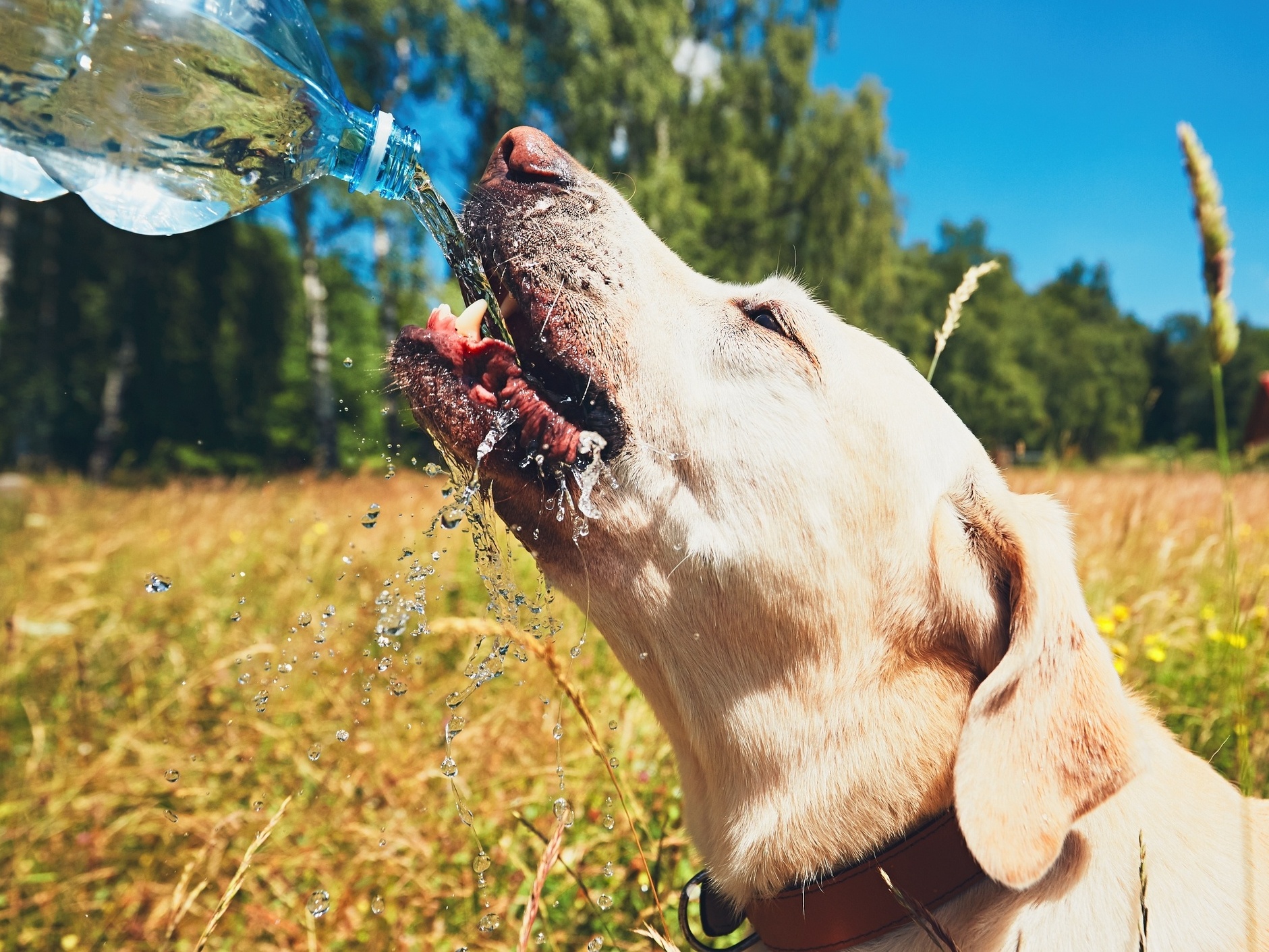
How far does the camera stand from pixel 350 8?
552 inches

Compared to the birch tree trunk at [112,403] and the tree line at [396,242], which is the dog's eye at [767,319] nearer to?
the tree line at [396,242]

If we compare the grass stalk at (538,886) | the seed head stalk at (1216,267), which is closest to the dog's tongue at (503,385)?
the grass stalk at (538,886)

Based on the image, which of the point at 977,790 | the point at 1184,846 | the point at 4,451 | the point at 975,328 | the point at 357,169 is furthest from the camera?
the point at 975,328

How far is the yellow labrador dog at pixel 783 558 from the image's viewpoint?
65.7 inches

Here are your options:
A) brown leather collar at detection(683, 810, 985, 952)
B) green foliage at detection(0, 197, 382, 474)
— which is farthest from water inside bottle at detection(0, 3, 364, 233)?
green foliage at detection(0, 197, 382, 474)

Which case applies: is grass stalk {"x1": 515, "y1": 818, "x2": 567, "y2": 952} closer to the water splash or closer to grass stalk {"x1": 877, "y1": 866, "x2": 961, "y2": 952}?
grass stalk {"x1": 877, "y1": 866, "x2": 961, "y2": 952}

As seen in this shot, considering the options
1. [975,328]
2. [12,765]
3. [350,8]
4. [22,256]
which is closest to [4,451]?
[22,256]

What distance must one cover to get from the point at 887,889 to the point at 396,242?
16.2m

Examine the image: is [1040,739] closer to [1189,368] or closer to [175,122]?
[175,122]

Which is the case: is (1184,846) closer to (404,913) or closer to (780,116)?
(404,913)

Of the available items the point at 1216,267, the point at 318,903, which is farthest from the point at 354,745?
the point at 1216,267

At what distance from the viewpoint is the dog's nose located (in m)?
2.13

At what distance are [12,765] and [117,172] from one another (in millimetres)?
2868

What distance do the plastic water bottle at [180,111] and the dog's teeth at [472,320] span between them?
0.38 metres
